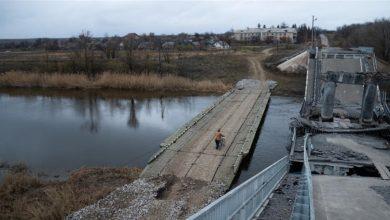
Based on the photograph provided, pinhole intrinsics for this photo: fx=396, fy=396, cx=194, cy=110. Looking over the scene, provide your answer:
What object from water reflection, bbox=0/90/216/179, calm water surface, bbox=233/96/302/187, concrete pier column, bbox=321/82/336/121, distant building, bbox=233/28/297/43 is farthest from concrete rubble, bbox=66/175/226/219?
distant building, bbox=233/28/297/43

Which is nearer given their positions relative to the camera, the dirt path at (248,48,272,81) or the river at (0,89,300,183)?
the river at (0,89,300,183)

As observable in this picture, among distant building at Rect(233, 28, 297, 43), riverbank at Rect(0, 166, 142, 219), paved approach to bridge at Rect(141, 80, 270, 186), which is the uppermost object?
distant building at Rect(233, 28, 297, 43)

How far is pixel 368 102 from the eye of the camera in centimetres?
2253

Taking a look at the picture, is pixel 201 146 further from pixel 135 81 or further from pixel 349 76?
pixel 135 81

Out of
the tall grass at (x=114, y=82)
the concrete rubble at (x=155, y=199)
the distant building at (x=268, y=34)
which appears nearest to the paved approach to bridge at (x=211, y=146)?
the concrete rubble at (x=155, y=199)

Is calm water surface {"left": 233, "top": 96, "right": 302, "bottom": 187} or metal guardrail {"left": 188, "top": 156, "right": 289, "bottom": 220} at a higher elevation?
metal guardrail {"left": 188, "top": 156, "right": 289, "bottom": 220}

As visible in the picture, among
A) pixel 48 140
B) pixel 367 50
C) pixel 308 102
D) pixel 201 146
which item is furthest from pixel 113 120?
pixel 367 50

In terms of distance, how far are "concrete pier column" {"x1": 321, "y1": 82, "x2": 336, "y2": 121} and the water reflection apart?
10.1 metres

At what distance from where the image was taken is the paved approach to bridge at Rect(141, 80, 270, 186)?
1736cm

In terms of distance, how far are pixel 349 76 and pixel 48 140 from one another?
1896 cm

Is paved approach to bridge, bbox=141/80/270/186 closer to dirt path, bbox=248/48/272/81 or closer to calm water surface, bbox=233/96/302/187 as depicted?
calm water surface, bbox=233/96/302/187

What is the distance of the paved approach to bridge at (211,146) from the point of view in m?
17.4

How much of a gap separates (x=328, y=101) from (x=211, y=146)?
7796mm

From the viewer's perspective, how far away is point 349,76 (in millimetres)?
23328
